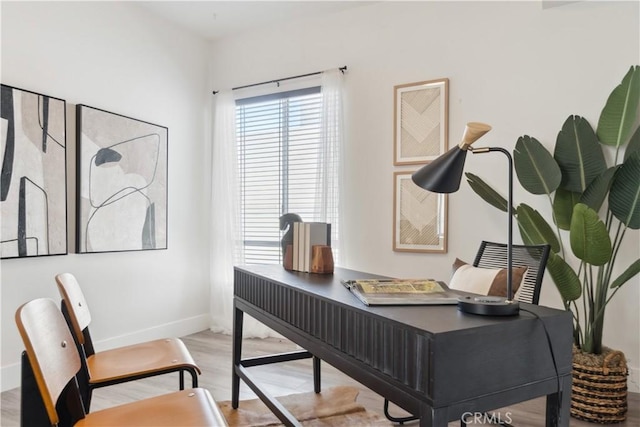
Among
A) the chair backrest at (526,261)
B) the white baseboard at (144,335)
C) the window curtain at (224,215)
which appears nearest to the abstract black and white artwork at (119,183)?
the window curtain at (224,215)

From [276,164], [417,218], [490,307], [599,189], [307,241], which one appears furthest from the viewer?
[276,164]

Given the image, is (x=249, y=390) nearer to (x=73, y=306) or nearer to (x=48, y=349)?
(x=73, y=306)

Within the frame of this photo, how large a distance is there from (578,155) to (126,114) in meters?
3.35

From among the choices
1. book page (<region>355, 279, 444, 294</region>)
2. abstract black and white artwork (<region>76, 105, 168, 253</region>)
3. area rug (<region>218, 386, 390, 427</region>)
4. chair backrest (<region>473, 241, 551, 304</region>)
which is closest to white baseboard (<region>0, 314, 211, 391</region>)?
abstract black and white artwork (<region>76, 105, 168, 253</region>)

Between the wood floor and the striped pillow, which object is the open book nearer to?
the striped pillow

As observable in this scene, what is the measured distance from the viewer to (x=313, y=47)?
154 inches

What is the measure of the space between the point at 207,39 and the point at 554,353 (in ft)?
14.0

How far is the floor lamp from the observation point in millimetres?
1187

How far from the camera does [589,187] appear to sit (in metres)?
2.55

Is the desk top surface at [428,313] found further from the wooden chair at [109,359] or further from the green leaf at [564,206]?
the green leaf at [564,206]

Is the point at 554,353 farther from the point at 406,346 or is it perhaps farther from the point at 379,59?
the point at 379,59

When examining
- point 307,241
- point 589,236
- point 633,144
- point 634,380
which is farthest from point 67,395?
point 634,380

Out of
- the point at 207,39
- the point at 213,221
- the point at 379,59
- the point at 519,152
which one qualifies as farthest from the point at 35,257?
the point at 519,152

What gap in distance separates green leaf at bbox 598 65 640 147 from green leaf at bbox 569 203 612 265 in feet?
2.44
